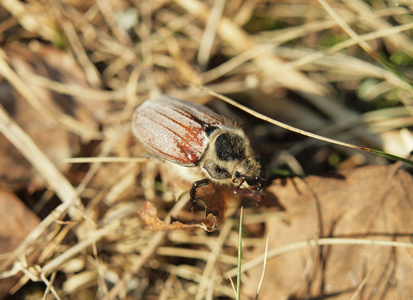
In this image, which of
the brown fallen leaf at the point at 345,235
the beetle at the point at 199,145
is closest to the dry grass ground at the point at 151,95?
the brown fallen leaf at the point at 345,235

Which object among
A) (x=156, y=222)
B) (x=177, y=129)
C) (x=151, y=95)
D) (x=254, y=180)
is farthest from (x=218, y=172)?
(x=151, y=95)

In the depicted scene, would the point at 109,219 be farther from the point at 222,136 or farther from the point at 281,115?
the point at 281,115

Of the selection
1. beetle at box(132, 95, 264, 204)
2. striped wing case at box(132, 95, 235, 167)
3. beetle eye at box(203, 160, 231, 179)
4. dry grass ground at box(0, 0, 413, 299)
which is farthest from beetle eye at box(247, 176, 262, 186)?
striped wing case at box(132, 95, 235, 167)

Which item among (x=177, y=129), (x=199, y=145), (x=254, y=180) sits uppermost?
(x=177, y=129)

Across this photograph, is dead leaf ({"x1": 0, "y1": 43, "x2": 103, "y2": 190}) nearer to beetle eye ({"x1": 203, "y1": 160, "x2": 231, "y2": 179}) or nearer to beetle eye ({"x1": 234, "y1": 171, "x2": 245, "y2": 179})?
beetle eye ({"x1": 203, "y1": 160, "x2": 231, "y2": 179})

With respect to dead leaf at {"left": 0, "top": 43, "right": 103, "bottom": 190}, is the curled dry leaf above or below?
below

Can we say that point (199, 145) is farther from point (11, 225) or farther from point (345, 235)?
point (11, 225)

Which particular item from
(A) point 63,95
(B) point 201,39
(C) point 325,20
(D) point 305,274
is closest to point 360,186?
(D) point 305,274
